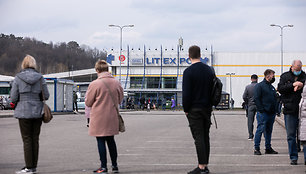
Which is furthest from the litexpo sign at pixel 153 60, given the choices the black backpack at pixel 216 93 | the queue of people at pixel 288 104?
the black backpack at pixel 216 93

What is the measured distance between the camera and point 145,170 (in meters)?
7.80

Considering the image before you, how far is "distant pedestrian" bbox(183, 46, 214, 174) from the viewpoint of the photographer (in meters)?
7.07

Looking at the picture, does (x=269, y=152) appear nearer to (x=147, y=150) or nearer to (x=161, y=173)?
(x=147, y=150)

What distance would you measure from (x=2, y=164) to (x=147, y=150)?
11.6ft

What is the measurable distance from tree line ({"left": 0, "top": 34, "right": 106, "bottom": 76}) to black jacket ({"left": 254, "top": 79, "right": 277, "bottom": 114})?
11717 centimetres

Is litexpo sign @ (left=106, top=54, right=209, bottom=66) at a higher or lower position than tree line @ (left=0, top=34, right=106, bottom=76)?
lower

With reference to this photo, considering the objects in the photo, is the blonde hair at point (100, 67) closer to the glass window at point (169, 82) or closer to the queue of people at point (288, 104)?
the queue of people at point (288, 104)

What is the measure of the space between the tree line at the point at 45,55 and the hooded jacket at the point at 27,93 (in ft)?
391

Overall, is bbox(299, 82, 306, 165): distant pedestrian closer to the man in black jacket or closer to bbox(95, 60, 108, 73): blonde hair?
the man in black jacket

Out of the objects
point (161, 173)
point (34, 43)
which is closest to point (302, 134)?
point (161, 173)

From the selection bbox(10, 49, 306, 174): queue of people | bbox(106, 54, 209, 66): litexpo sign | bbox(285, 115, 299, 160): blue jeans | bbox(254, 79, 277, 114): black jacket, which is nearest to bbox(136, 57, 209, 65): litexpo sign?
bbox(106, 54, 209, 66): litexpo sign

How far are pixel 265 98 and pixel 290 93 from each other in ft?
4.90

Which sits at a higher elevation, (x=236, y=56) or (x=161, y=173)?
(x=236, y=56)

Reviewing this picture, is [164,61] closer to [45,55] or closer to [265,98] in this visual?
[45,55]
